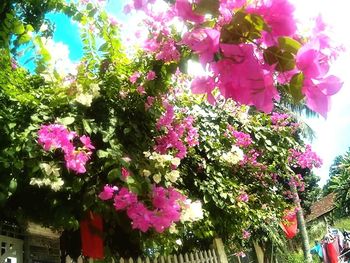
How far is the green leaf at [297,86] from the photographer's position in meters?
0.93

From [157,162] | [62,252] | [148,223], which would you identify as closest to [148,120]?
[157,162]

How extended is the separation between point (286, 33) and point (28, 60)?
240 cm

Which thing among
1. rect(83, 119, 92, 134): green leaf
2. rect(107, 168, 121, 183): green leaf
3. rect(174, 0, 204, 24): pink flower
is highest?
rect(83, 119, 92, 134): green leaf

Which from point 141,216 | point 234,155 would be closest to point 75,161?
point 141,216

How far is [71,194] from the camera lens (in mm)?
2727

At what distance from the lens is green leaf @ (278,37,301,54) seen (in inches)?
36.4

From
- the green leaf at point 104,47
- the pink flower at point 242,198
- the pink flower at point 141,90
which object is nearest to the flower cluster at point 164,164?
the pink flower at point 141,90

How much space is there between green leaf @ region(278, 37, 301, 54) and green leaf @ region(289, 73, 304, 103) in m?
0.06

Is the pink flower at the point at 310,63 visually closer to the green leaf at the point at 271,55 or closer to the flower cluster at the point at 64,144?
the green leaf at the point at 271,55

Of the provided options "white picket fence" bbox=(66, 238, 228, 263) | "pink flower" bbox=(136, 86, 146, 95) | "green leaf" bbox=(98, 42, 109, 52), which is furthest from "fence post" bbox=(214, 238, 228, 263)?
"green leaf" bbox=(98, 42, 109, 52)

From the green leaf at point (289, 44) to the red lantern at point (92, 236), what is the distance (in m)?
2.38

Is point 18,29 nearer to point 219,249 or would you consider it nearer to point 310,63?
point 310,63

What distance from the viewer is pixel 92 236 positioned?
3084mm

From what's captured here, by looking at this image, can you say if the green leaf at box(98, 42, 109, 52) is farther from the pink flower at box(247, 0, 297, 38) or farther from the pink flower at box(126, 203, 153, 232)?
the pink flower at box(247, 0, 297, 38)
